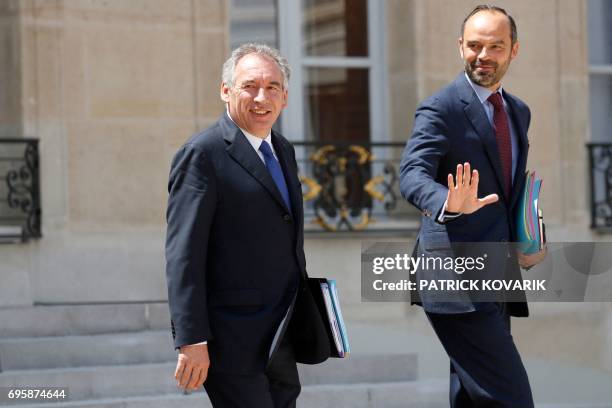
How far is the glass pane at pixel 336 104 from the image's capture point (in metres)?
8.45

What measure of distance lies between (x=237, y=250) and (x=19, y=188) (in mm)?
4113

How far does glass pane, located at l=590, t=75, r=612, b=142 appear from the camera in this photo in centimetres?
917

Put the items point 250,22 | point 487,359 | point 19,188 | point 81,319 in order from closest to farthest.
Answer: point 487,359
point 81,319
point 19,188
point 250,22

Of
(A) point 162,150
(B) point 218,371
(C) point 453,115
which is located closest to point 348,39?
(A) point 162,150

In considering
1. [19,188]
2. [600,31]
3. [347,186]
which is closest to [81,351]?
[19,188]

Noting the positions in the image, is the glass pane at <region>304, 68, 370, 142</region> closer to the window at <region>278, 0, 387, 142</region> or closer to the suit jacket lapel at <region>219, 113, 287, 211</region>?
the window at <region>278, 0, 387, 142</region>

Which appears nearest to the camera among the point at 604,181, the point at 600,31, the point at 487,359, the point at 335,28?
the point at 487,359

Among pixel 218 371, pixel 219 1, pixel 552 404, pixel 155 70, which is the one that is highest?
pixel 219 1

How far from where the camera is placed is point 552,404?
7211mm

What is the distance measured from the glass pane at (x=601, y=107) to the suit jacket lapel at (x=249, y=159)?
Answer: 6035 millimetres

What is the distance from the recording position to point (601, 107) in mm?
9219

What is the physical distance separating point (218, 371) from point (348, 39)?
529 cm

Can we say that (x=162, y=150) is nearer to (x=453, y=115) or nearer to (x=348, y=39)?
(x=348, y=39)

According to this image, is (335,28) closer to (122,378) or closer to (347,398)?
(347,398)
